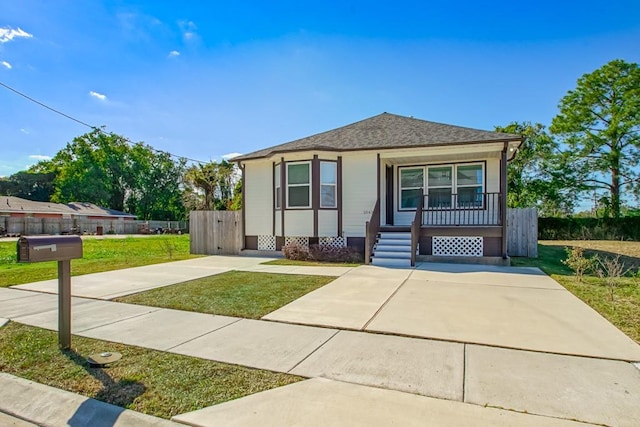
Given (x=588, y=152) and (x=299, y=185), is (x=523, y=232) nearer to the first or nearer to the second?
(x=299, y=185)

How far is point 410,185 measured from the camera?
12.7 m

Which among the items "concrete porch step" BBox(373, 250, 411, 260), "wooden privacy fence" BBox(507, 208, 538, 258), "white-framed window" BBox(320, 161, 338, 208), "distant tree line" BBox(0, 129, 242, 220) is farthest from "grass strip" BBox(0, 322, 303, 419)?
"distant tree line" BBox(0, 129, 242, 220)

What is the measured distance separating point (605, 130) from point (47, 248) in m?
30.7

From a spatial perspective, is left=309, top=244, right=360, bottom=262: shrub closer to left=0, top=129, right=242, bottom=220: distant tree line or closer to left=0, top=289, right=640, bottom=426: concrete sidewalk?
left=0, top=289, right=640, bottom=426: concrete sidewalk

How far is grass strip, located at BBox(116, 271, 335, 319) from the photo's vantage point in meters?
5.44

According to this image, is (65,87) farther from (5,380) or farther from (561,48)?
(561,48)

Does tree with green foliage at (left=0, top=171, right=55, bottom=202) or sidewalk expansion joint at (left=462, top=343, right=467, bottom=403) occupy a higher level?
tree with green foliage at (left=0, top=171, right=55, bottom=202)

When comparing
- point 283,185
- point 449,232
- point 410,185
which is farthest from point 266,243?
point 449,232

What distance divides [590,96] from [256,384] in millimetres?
30674

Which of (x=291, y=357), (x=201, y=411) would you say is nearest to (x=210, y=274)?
(x=291, y=357)

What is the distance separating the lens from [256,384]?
2.97m

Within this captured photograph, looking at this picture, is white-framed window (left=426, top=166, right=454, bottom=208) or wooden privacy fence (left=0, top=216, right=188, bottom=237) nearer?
white-framed window (left=426, top=166, right=454, bottom=208)

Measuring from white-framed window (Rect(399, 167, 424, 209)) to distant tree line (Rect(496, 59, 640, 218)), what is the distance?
602 inches

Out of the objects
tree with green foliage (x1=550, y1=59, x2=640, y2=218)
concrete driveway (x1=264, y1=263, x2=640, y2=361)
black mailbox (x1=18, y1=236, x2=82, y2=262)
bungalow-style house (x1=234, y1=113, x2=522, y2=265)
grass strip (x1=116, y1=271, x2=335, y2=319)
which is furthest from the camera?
tree with green foliage (x1=550, y1=59, x2=640, y2=218)
